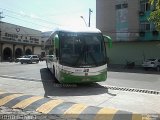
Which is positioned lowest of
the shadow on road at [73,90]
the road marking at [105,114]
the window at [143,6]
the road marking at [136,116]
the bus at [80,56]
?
the road marking at [136,116]

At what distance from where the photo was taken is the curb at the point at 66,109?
8398 millimetres

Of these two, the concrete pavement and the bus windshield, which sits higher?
the bus windshield

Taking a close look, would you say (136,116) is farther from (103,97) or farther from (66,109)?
(103,97)

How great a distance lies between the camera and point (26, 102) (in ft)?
33.5

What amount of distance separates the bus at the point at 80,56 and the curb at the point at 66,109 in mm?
3441

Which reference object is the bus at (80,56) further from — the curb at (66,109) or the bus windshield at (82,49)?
the curb at (66,109)

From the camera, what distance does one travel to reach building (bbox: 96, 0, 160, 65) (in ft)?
124

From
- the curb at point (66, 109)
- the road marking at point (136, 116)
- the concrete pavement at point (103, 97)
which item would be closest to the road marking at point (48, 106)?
the curb at point (66, 109)

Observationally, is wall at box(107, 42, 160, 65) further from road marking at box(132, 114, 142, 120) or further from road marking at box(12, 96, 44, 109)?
road marking at box(132, 114, 142, 120)

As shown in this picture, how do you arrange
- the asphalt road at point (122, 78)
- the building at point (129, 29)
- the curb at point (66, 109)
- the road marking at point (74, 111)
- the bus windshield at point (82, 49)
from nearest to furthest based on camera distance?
the curb at point (66, 109)
the road marking at point (74, 111)
the bus windshield at point (82, 49)
the asphalt road at point (122, 78)
the building at point (129, 29)

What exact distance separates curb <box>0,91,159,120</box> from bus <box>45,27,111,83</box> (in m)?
3.44

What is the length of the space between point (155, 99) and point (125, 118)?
11.2 feet

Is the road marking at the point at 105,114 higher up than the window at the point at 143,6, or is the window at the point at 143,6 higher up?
the window at the point at 143,6

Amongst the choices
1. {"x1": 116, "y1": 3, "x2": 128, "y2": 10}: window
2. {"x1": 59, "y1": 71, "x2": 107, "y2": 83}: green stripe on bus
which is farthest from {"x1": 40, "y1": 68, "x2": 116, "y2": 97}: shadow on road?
{"x1": 116, "y1": 3, "x2": 128, "y2": 10}: window
